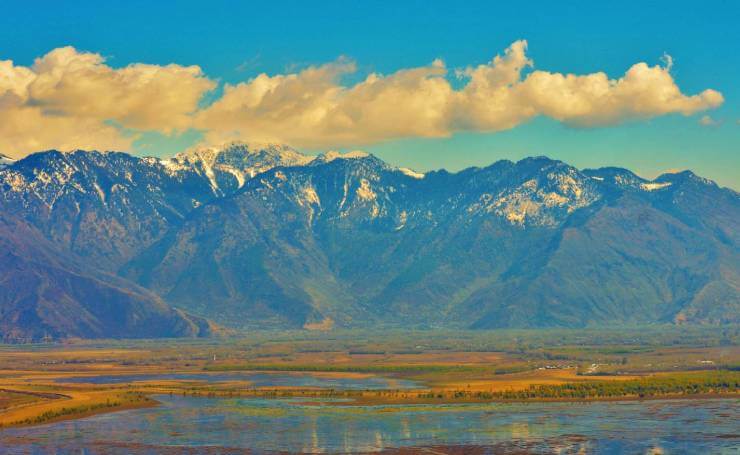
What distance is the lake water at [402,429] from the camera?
142625mm

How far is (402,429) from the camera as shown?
16050 centimetres

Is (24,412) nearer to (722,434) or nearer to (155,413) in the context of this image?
(155,413)

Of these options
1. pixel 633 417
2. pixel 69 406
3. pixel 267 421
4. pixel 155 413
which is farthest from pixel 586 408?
pixel 69 406

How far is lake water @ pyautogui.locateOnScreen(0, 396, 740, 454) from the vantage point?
143 m

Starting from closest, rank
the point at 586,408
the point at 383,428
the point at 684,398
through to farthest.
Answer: the point at 383,428 < the point at 586,408 < the point at 684,398

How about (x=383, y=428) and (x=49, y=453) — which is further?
(x=383, y=428)

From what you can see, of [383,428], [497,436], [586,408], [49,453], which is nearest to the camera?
[49,453]

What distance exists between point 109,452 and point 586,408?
7517 cm

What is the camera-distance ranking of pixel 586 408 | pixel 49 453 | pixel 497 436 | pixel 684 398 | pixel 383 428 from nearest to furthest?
pixel 49 453 → pixel 497 436 → pixel 383 428 → pixel 586 408 → pixel 684 398

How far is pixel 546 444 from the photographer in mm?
143000

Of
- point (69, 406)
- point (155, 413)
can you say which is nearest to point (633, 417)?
point (155, 413)

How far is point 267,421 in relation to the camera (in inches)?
6713

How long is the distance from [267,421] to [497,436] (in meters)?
36.2

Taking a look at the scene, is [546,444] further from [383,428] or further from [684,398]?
[684,398]
